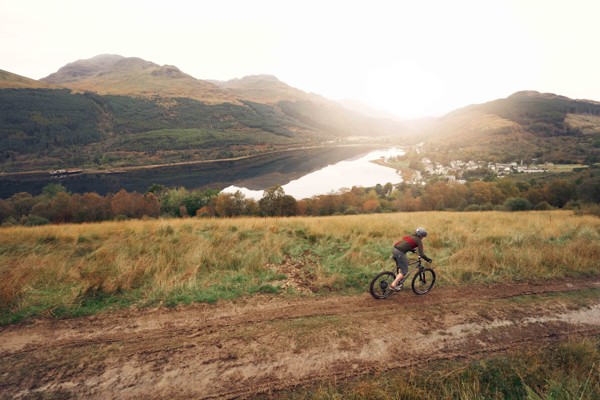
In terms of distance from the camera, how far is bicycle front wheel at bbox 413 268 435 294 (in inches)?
282

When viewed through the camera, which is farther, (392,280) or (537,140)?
(537,140)

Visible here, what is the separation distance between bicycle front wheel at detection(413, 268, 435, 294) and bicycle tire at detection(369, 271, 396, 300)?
2.10 ft

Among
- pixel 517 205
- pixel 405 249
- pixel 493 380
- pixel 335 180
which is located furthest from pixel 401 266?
pixel 335 180

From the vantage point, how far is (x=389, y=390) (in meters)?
4.06

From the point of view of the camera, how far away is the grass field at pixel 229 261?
6.61 m

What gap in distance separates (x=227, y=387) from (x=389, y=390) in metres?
2.54

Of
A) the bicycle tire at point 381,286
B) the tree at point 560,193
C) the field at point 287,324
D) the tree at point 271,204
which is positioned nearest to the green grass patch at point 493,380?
the field at point 287,324

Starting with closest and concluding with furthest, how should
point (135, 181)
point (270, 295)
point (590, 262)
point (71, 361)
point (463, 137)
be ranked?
1. point (71, 361)
2. point (270, 295)
3. point (590, 262)
4. point (135, 181)
5. point (463, 137)

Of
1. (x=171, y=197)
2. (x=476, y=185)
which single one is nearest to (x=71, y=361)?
(x=171, y=197)

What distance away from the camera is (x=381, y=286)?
692 cm

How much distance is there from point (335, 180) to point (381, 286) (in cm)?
10968

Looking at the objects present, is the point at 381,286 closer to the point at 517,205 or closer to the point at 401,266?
the point at 401,266

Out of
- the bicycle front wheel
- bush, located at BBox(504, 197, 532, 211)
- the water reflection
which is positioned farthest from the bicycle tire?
the water reflection

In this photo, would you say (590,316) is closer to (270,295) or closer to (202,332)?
(270,295)
